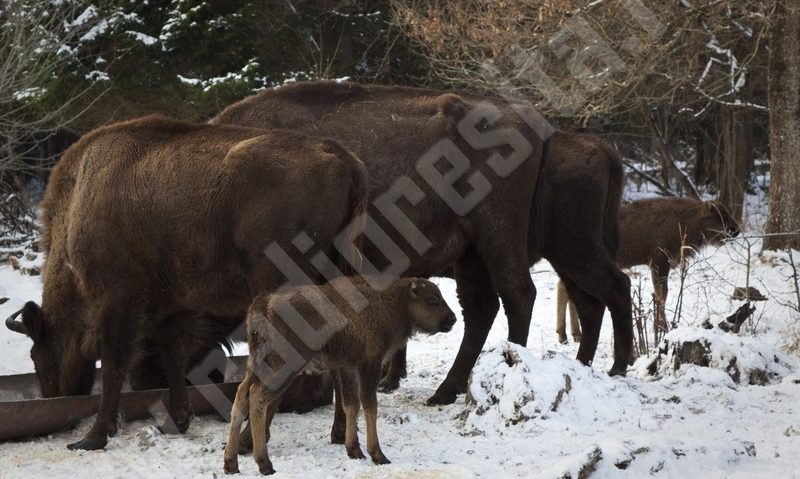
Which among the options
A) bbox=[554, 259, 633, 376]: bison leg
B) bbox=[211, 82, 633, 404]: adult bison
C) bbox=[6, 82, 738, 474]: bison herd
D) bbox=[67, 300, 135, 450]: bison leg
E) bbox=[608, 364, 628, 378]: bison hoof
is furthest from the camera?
bbox=[554, 259, 633, 376]: bison leg

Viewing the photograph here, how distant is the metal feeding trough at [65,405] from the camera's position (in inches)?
255

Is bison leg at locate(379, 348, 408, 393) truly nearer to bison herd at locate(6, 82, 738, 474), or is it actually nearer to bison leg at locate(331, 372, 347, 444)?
bison herd at locate(6, 82, 738, 474)

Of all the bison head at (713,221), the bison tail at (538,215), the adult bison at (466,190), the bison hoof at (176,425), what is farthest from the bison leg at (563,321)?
the bison hoof at (176,425)

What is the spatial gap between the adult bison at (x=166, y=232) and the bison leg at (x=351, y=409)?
2.64 feet

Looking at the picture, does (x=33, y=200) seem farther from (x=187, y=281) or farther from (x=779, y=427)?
(x=779, y=427)

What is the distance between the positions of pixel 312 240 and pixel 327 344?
83 cm

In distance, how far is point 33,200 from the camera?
20297 millimetres

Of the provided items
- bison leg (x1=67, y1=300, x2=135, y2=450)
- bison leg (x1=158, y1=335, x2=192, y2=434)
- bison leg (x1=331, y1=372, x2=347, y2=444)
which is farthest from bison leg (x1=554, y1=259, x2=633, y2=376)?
Answer: bison leg (x1=67, y1=300, x2=135, y2=450)

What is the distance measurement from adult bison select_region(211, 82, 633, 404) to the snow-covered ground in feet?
2.95

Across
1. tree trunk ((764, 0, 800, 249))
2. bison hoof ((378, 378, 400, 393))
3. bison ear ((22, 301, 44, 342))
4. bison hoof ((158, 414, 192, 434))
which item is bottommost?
bison hoof ((158, 414, 192, 434))

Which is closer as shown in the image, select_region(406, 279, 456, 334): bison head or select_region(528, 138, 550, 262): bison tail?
select_region(406, 279, 456, 334): bison head

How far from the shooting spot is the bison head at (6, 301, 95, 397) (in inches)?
293

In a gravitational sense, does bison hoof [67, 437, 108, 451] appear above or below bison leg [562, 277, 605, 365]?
below

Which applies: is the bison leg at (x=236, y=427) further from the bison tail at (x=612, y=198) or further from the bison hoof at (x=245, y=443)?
the bison tail at (x=612, y=198)
